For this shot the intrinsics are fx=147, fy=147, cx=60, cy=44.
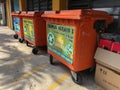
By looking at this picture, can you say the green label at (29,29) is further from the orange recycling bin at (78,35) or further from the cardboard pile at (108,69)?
the cardboard pile at (108,69)

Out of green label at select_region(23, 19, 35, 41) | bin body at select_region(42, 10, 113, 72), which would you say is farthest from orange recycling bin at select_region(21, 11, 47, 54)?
bin body at select_region(42, 10, 113, 72)

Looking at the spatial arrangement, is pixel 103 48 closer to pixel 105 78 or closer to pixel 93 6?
pixel 105 78

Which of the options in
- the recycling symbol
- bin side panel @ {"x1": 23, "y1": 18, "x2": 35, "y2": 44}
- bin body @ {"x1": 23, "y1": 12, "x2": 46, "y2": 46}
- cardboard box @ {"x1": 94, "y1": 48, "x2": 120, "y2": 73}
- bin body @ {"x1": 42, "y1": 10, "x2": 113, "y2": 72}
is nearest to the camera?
cardboard box @ {"x1": 94, "y1": 48, "x2": 120, "y2": 73}

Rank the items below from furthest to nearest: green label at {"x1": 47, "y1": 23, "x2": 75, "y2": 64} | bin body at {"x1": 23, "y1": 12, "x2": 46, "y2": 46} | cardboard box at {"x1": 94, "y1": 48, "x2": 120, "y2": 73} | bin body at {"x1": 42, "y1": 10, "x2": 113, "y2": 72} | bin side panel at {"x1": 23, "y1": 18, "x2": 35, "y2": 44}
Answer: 1. bin side panel at {"x1": 23, "y1": 18, "x2": 35, "y2": 44}
2. bin body at {"x1": 23, "y1": 12, "x2": 46, "y2": 46}
3. green label at {"x1": 47, "y1": 23, "x2": 75, "y2": 64}
4. bin body at {"x1": 42, "y1": 10, "x2": 113, "y2": 72}
5. cardboard box at {"x1": 94, "y1": 48, "x2": 120, "y2": 73}

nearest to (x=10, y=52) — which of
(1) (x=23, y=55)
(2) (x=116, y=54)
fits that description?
(1) (x=23, y=55)

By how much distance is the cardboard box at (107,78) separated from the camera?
2.53m

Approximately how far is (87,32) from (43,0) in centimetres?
482

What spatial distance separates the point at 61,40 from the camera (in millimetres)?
3223

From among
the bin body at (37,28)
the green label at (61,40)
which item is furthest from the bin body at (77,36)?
the bin body at (37,28)

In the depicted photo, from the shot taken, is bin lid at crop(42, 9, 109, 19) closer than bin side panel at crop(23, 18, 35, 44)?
Yes

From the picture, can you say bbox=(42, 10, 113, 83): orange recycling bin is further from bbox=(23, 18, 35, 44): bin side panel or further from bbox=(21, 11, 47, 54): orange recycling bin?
bbox=(23, 18, 35, 44): bin side panel

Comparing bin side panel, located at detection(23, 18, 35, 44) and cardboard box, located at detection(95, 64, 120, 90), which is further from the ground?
bin side panel, located at detection(23, 18, 35, 44)

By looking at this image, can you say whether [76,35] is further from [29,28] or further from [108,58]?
[29,28]

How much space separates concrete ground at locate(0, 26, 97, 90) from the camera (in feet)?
9.59
